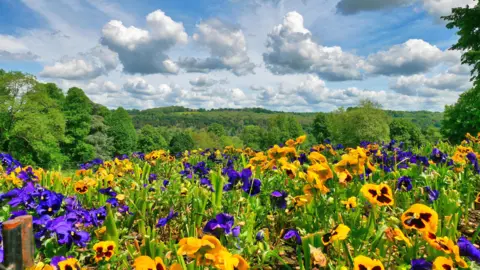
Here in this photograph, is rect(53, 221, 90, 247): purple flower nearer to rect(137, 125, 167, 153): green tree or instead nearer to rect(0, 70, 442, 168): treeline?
rect(0, 70, 442, 168): treeline

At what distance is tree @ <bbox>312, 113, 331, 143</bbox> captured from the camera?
2360 inches

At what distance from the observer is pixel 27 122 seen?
24.1 m

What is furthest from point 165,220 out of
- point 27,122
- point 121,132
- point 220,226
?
point 121,132

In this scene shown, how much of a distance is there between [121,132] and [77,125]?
8.56m

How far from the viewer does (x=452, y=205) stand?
2568mm

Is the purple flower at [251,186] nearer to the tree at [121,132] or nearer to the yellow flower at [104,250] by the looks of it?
the yellow flower at [104,250]

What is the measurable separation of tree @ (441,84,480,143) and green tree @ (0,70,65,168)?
28.0m

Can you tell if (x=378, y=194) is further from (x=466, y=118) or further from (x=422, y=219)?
(x=466, y=118)

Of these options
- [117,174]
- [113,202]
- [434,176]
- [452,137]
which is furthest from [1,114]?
[452,137]

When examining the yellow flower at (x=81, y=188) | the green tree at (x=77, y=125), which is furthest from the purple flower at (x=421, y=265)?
the green tree at (x=77, y=125)

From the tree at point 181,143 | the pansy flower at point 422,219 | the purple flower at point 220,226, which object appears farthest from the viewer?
the tree at point 181,143

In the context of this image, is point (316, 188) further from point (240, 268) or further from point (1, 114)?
point (1, 114)

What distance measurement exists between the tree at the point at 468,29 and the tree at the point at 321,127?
4148cm

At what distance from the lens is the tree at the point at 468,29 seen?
1658 centimetres
